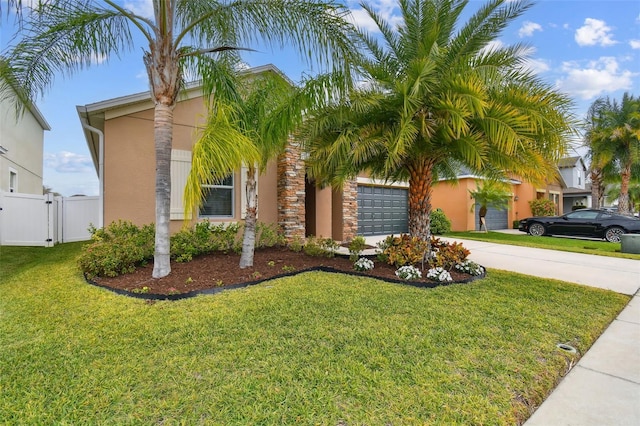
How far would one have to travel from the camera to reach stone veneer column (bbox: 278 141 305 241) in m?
9.34

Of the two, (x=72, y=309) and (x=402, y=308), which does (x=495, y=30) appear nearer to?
(x=402, y=308)

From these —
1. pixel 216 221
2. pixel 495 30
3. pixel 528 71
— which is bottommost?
pixel 216 221

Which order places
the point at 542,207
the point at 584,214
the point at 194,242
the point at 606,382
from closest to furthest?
the point at 606,382 < the point at 194,242 < the point at 584,214 < the point at 542,207

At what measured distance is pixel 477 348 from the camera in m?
3.22

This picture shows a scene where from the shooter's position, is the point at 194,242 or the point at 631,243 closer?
the point at 194,242

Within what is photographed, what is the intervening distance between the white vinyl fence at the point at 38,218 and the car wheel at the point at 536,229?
19794 mm

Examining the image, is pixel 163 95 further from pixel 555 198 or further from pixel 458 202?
pixel 555 198

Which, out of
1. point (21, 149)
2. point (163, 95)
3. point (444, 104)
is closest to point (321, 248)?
point (444, 104)

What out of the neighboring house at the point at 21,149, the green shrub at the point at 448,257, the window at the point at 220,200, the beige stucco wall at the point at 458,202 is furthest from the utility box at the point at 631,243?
the neighboring house at the point at 21,149

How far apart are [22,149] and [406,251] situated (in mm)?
17251

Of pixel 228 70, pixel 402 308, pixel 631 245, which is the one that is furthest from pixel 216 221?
pixel 631 245

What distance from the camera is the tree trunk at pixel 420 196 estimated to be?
6.74 m

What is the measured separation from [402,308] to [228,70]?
5.82 m

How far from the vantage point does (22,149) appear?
13789mm
